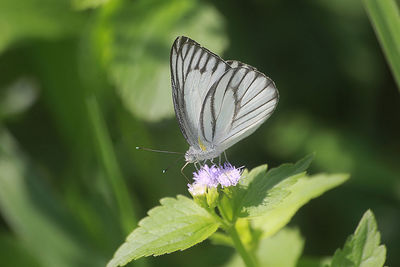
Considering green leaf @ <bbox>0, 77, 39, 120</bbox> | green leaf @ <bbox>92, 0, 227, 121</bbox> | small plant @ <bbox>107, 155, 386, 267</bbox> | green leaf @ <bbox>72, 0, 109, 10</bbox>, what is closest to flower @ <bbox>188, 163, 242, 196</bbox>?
small plant @ <bbox>107, 155, 386, 267</bbox>

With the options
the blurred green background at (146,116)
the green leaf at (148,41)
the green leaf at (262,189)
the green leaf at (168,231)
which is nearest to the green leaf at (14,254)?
the blurred green background at (146,116)

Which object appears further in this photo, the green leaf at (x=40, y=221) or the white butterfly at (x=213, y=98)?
the green leaf at (x=40, y=221)

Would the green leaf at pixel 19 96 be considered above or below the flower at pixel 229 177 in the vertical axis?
above

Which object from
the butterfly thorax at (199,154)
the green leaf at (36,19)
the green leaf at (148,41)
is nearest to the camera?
the butterfly thorax at (199,154)

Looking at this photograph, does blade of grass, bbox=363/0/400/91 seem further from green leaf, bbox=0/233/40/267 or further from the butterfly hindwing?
green leaf, bbox=0/233/40/267

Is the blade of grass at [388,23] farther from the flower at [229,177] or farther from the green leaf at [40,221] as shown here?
the green leaf at [40,221]

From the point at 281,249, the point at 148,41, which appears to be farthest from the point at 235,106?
the point at 148,41
